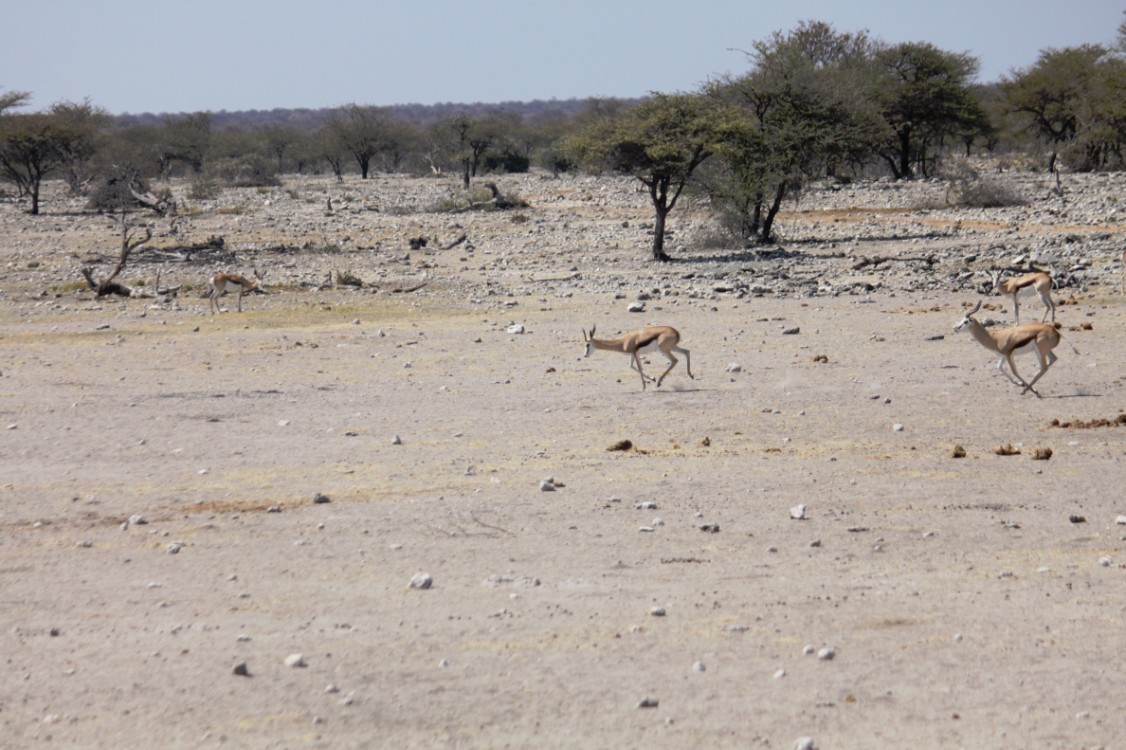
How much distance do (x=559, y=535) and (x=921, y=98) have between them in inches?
1930

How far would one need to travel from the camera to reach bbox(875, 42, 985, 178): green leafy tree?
52875mm

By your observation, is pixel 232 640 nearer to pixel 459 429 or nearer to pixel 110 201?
pixel 459 429

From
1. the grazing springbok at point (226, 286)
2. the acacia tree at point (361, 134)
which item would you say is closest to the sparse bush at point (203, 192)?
the acacia tree at point (361, 134)

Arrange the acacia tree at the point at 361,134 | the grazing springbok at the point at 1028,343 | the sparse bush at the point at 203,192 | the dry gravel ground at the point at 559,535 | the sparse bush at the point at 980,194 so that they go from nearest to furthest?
the dry gravel ground at the point at 559,535, the grazing springbok at the point at 1028,343, the sparse bush at the point at 980,194, the sparse bush at the point at 203,192, the acacia tree at the point at 361,134

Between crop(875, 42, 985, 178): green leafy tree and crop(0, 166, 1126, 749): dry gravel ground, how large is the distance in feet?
111

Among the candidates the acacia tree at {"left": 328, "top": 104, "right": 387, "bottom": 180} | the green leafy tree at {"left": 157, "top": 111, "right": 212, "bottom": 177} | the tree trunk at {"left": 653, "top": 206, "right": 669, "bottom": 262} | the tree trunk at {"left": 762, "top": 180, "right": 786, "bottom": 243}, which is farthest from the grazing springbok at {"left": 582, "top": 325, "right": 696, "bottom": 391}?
the acacia tree at {"left": 328, "top": 104, "right": 387, "bottom": 180}

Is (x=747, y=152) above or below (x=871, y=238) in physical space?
above

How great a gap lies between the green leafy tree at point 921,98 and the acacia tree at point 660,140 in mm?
25596

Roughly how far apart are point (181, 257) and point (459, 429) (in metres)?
20.0

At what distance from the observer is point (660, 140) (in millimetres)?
27594

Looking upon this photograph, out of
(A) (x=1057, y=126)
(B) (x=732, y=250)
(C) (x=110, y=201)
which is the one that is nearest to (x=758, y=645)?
(B) (x=732, y=250)

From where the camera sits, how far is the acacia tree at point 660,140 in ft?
90.5

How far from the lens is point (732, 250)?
30188mm

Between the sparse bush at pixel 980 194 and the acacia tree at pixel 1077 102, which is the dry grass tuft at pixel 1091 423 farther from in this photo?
the acacia tree at pixel 1077 102
